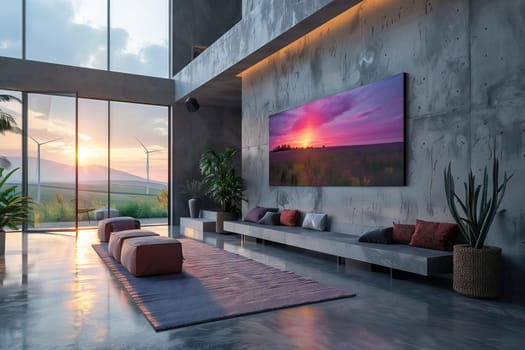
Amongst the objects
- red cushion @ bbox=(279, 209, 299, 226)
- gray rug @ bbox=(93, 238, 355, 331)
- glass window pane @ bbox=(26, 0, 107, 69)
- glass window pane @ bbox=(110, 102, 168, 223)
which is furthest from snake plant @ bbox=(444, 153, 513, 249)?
glass window pane @ bbox=(26, 0, 107, 69)

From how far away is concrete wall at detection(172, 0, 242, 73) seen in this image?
1123cm

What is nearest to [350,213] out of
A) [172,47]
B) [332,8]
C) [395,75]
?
[395,75]

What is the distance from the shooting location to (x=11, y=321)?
313 centimetres

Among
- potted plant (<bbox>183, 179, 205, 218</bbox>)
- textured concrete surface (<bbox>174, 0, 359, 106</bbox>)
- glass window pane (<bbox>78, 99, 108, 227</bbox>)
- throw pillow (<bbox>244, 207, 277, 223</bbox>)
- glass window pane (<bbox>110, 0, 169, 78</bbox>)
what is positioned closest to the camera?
textured concrete surface (<bbox>174, 0, 359, 106</bbox>)

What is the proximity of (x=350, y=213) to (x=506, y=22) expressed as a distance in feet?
10.0

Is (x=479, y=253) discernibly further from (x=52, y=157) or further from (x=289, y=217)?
(x=52, y=157)

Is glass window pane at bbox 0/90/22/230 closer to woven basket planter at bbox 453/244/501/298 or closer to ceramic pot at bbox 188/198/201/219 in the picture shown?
ceramic pot at bbox 188/198/201/219

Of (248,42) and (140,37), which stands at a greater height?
(140,37)

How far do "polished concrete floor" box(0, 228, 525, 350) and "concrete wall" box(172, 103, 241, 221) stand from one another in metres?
6.46

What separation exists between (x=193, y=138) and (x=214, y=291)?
7898mm

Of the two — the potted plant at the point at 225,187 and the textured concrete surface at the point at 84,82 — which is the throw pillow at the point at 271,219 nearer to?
the potted plant at the point at 225,187

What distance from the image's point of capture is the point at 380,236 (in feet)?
16.1

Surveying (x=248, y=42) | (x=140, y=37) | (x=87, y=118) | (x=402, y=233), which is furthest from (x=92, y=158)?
(x=402, y=233)

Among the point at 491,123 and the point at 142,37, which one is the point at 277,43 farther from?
the point at 142,37
